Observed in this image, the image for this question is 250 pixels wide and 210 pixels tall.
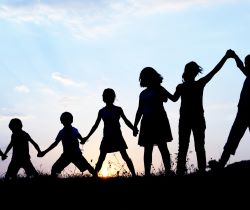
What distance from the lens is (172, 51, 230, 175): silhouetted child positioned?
9.69 m

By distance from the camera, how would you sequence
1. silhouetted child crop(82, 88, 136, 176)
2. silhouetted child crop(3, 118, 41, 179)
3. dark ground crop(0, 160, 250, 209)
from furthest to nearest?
silhouetted child crop(3, 118, 41, 179)
silhouetted child crop(82, 88, 136, 176)
dark ground crop(0, 160, 250, 209)

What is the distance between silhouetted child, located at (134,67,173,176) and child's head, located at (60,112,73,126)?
9.10ft

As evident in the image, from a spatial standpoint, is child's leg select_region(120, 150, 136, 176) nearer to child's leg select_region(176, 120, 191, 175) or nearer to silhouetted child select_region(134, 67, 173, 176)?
silhouetted child select_region(134, 67, 173, 176)

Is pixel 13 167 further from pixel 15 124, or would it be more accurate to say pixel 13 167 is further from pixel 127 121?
pixel 127 121

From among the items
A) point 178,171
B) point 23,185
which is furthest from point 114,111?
point 23,185

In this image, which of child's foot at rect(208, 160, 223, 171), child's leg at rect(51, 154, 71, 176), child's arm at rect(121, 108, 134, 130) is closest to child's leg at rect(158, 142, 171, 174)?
child's foot at rect(208, 160, 223, 171)

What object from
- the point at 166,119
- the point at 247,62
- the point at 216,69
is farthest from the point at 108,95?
the point at 247,62

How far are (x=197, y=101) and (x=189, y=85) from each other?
0.36 meters

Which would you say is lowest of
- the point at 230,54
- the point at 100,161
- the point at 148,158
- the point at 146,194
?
the point at 146,194

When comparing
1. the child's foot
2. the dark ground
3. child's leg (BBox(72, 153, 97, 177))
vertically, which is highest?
child's leg (BBox(72, 153, 97, 177))

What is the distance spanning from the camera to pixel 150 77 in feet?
33.4

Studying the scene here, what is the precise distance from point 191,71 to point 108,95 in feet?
8.51

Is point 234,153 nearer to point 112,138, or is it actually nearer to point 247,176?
point 247,176

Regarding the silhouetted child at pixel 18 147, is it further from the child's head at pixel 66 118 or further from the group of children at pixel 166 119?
the group of children at pixel 166 119
